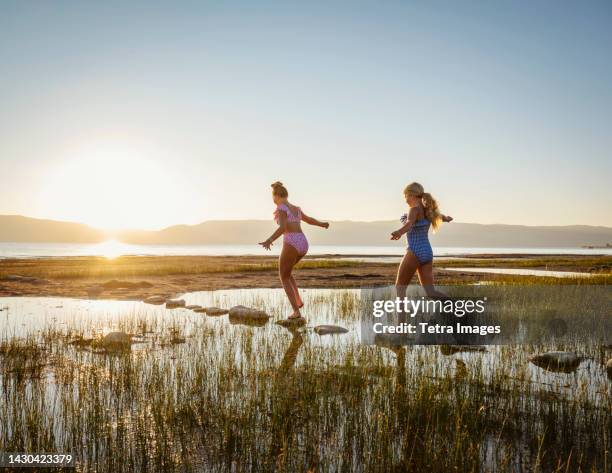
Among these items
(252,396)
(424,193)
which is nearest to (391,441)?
(252,396)

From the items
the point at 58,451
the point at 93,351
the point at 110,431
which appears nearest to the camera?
the point at 58,451

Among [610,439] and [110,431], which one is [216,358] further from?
[610,439]

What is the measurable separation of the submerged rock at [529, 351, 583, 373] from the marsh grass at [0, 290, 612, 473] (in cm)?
28

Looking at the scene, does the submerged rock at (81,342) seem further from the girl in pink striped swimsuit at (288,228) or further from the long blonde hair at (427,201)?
the long blonde hair at (427,201)

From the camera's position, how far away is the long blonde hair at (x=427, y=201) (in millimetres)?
8516

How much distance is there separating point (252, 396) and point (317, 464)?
58.5 inches

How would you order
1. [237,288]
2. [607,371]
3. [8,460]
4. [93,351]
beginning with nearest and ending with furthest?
[8,460]
[607,371]
[93,351]
[237,288]

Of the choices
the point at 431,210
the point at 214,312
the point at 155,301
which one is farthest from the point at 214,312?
the point at 431,210

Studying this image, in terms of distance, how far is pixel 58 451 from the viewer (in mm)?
3957

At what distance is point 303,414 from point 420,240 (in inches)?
183

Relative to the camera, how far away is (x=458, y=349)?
806 cm

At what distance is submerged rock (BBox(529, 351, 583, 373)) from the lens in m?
6.64

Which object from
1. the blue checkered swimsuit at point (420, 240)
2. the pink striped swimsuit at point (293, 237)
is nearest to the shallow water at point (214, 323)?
the blue checkered swimsuit at point (420, 240)

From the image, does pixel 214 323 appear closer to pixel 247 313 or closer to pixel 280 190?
pixel 247 313
